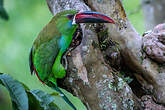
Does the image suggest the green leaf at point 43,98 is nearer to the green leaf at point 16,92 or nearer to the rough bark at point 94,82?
the green leaf at point 16,92

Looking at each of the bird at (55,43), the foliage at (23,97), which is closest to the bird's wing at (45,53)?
the bird at (55,43)

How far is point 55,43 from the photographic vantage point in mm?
2281

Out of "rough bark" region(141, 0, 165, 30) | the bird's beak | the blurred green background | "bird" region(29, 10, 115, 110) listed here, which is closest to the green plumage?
"bird" region(29, 10, 115, 110)

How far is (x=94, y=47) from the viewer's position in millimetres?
2143

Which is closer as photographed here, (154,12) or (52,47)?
(52,47)

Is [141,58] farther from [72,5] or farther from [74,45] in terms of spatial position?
[72,5]

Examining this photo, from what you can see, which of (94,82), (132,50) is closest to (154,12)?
(132,50)

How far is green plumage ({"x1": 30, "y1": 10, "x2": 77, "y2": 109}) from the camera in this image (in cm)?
224

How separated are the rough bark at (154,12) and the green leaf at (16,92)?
300cm

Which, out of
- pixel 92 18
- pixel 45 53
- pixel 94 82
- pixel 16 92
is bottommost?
pixel 94 82

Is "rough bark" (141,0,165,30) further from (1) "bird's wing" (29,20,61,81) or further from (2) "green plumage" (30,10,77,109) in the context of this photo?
(1) "bird's wing" (29,20,61,81)

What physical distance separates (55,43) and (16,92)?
64cm

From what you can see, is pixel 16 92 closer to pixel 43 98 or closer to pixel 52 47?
pixel 43 98

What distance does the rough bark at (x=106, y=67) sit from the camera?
203 centimetres
